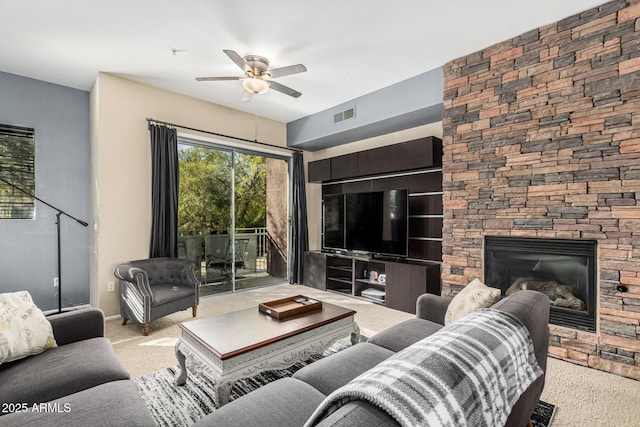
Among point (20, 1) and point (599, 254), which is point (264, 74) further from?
point (599, 254)

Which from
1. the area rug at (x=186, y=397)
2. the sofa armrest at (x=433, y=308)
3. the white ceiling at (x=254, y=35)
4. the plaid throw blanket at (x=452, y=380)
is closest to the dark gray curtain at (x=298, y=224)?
the white ceiling at (x=254, y=35)

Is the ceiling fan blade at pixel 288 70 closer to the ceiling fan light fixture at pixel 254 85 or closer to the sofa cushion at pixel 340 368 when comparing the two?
the ceiling fan light fixture at pixel 254 85

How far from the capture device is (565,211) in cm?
258

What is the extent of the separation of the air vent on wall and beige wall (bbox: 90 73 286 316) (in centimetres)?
222

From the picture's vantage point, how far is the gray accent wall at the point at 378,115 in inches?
140

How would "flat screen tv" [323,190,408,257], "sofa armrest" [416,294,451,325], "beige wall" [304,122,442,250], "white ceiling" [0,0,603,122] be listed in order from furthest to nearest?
"beige wall" [304,122,442,250] < "flat screen tv" [323,190,408,257] < "white ceiling" [0,0,603,122] < "sofa armrest" [416,294,451,325]

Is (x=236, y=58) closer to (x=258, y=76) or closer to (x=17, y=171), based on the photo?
(x=258, y=76)

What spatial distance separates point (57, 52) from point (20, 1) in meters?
0.83

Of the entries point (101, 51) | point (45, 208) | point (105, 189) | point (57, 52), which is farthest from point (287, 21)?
point (45, 208)

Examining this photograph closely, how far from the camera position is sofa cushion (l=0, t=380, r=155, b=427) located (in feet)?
3.73

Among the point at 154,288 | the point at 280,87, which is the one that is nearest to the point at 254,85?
the point at 280,87

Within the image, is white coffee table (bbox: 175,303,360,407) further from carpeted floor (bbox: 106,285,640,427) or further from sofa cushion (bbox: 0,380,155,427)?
carpeted floor (bbox: 106,285,640,427)

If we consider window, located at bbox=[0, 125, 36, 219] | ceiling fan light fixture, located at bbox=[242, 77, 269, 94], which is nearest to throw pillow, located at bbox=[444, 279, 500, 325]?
ceiling fan light fixture, located at bbox=[242, 77, 269, 94]

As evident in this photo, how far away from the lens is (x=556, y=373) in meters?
2.37
